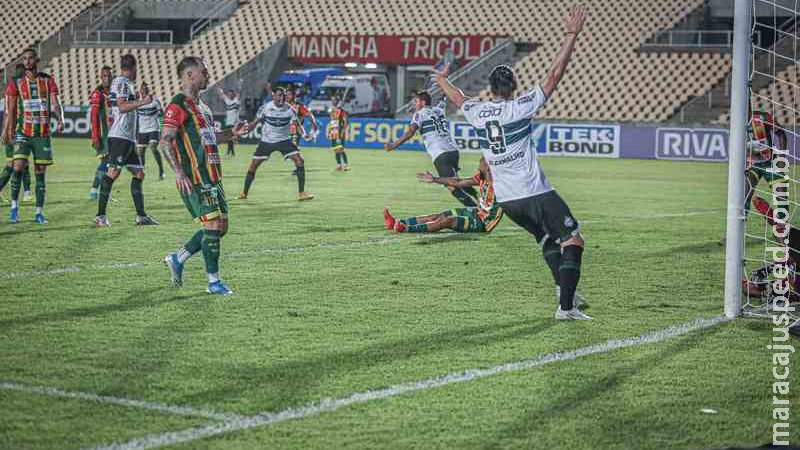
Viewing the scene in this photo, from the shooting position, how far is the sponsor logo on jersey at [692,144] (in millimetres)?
33562

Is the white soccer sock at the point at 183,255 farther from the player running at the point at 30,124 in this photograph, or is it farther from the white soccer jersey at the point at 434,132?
the white soccer jersey at the point at 434,132

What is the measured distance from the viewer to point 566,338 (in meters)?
7.30

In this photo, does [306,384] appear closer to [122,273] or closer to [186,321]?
[186,321]

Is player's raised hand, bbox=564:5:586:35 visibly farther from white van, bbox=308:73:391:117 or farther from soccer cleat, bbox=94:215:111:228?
white van, bbox=308:73:391:117

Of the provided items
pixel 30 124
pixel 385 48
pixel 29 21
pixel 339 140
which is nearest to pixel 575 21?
pixel 30 124

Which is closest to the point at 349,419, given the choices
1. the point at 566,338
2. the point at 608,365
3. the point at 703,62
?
the point at 608,365

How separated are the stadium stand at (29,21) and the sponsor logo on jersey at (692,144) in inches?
1141

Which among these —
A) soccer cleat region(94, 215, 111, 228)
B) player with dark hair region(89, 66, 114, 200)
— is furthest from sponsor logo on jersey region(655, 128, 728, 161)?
soccer cleat region(94, 215, 111, 228)

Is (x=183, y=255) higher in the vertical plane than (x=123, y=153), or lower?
lower

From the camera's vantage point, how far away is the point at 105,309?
8.14 m

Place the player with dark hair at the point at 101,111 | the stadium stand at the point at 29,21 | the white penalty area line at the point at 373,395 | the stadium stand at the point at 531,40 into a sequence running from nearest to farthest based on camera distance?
the white penalty area line at the point at 373,395, the player with dark hair at the point at 101,111, the stadium stand at the point at 531,40, the stadium stand at the point at 29,21

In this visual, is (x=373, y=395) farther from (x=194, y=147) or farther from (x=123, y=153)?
(x=123, y=153)

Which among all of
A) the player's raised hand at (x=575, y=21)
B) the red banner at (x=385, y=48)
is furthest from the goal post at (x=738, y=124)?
the red banner at (x=385, y=48)

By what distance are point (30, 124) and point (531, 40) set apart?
32.0m
